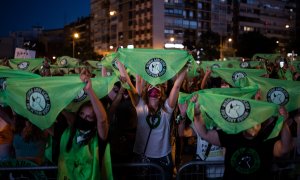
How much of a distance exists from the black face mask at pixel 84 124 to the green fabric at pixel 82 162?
8cm

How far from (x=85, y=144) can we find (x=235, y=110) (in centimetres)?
186

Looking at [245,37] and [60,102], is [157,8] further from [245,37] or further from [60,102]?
[60,102]

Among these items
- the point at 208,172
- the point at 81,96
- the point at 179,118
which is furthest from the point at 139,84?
the point at 208,172

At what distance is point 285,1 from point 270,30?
49.6 ft

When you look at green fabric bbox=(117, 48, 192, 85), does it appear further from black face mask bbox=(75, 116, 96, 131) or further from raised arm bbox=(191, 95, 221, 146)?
black face mask bbox=(75, 116, 96, 131)

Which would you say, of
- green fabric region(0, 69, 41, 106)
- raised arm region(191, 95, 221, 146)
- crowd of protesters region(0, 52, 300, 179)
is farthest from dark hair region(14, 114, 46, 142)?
raised arm region(191, 95, 221, 146)

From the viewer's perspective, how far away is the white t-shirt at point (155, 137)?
19.3 feet

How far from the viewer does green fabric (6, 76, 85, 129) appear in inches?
195

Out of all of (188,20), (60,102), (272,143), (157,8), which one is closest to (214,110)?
(272,143)

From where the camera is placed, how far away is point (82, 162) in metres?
4.79

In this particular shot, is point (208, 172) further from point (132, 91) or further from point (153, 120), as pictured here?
point (132, 91)

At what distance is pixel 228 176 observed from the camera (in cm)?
Result: 481

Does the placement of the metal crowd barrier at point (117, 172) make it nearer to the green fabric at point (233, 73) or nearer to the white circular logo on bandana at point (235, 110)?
the white circular logo on bandana at point (235, 110)

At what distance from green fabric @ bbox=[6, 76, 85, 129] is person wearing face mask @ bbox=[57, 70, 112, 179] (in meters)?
0.22
